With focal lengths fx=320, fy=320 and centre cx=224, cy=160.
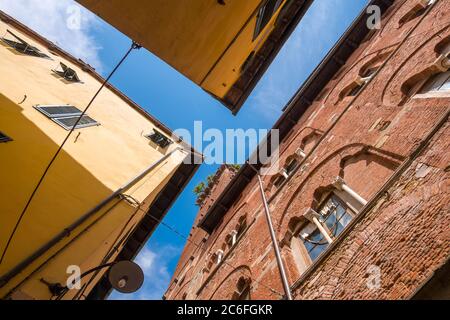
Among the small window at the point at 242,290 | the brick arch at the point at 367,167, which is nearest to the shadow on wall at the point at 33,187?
the small window at the point at 242,290

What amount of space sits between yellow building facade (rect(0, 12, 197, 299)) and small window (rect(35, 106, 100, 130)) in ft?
0.13

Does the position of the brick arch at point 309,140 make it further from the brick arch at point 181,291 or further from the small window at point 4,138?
the small window at point 4,138

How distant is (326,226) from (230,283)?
369 cm

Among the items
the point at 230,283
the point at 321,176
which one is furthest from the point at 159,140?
the point at 321,176

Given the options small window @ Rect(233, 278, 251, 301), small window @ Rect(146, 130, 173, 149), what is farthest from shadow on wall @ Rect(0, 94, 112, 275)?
small window @ Rect(146, 130, 173, 149)

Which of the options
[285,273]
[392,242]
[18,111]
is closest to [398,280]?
[392,242]

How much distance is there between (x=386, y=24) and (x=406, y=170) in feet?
30.2

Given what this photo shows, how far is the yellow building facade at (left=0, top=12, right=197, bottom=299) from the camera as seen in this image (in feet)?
15.1

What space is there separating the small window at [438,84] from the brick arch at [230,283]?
5948 millimetres

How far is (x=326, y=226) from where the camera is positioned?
684 centimetres

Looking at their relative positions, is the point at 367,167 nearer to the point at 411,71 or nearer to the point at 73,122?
the point at 411,71

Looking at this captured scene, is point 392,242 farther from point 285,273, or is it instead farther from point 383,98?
point 383,98

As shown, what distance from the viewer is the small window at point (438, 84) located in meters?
6.28

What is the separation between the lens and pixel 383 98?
8023mm
